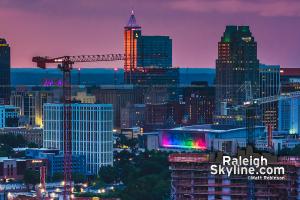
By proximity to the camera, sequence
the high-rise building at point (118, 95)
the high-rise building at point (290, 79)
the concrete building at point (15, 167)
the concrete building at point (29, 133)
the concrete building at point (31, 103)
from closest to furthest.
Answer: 1. the concrete building at point (15, 167)
2. the concrete building at point (29, 133)
3. the concrete building at point (31, 103)
4. the high-rise building at point (290, 79)
5. the high-rise building at point (118, 95)

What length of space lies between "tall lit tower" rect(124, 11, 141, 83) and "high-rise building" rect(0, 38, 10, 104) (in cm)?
1090

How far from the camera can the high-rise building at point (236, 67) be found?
166 meters

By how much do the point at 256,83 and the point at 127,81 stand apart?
2067 cm

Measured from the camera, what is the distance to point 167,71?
188 metres

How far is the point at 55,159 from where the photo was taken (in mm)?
117438

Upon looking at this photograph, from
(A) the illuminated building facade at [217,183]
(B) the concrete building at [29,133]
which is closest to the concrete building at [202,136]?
(B) the concrete building at [29,133]

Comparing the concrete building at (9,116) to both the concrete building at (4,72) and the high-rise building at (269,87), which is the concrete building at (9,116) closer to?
the concrete building at (4,72)

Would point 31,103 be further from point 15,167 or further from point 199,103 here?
point 15,167

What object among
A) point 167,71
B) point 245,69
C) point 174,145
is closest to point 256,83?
point 245,69

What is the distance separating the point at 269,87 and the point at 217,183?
8561 cm

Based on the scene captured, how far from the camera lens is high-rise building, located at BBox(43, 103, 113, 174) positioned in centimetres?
12756

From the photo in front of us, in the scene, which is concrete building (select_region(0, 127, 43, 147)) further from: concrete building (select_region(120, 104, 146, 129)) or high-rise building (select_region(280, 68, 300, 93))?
high-rise building (select_region(280, 68, 300, 93))

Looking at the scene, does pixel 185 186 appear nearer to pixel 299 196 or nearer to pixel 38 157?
pixel 299 196

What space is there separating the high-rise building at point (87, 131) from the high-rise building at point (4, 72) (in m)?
37.1
